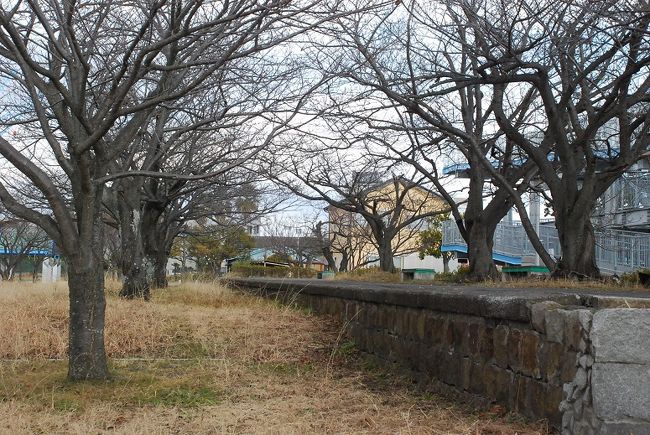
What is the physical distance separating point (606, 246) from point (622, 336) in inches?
792

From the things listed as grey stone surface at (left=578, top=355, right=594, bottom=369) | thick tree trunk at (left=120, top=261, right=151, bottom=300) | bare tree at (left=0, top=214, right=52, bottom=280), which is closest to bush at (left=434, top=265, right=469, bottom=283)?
thick tree trunk at (left=120, top=261, right=151, bottom=300)

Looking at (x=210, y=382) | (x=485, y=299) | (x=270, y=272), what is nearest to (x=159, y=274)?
(x=210, y=382)

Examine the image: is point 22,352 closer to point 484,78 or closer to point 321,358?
point 321,358

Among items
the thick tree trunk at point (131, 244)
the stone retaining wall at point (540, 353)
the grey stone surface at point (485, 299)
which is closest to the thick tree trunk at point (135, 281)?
the thick tree trunk at point (131, 244)

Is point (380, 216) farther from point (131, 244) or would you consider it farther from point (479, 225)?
point (131, 244)

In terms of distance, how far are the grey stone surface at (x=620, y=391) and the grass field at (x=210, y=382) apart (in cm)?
59

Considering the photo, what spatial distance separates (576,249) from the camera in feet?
38.0

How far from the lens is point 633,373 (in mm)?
4039

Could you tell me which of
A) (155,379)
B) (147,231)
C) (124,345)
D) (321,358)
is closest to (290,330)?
(321,358)

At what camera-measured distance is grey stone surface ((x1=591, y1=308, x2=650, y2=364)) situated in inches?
159

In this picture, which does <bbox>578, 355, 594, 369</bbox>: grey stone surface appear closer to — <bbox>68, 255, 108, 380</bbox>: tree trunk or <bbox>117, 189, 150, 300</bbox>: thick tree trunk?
<bbox>68, 255, 108, 380</bbox>: tree trunk

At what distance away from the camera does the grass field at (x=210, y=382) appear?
4.91 metres

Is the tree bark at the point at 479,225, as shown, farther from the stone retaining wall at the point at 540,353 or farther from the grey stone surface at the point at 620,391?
the grey stone surface at the point at 620,391

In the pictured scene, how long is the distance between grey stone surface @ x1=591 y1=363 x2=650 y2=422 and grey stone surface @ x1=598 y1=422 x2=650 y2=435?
33 mm
